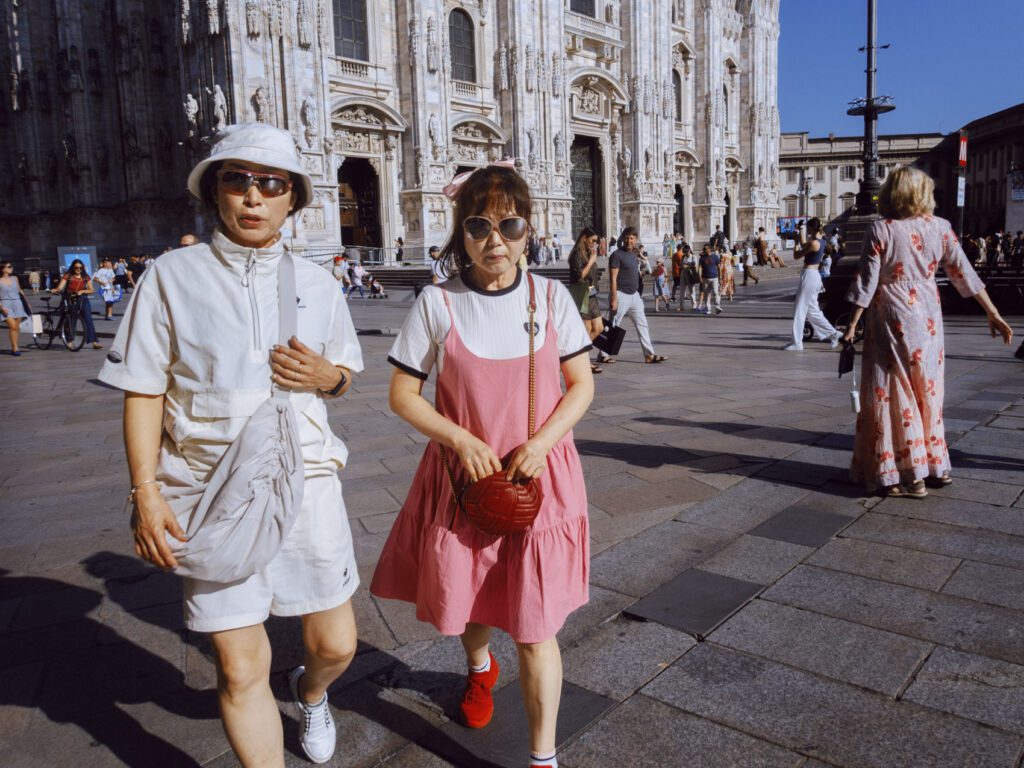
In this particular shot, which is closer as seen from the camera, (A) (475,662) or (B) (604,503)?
(A) (475,662)

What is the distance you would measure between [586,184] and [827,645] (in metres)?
33.4

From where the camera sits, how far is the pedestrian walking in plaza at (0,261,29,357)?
496 inches

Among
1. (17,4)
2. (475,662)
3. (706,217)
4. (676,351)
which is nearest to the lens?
(475,662)

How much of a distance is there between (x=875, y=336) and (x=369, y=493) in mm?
3083

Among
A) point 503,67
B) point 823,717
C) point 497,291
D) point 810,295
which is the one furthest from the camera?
point 503,67

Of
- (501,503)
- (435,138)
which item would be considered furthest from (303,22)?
(501,503)

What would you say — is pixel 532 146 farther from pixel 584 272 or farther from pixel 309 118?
pixel 584 272

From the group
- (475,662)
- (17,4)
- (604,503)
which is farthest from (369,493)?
(17,4)

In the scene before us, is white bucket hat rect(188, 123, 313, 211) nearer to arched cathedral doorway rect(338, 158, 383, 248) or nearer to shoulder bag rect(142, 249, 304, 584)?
shoulder bag rect(142, 249, 304, 584)

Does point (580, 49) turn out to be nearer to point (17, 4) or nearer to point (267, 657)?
point (17, 4)

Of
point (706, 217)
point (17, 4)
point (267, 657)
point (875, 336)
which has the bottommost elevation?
point (267, 657)

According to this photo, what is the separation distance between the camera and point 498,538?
2102mm

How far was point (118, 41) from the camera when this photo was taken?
2691cm

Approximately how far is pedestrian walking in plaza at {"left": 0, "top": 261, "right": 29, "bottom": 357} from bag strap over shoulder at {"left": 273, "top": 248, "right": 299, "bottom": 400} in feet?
42.2
